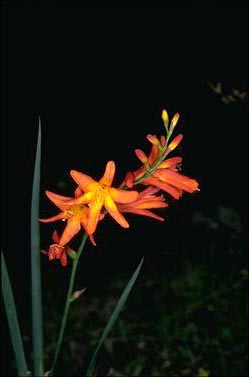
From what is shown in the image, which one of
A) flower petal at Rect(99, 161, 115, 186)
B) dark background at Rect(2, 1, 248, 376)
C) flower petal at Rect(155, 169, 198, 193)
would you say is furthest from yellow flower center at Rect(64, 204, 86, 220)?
dark background at Rect(2, 1, 248, 376)

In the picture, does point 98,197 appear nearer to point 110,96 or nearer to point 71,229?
point 71,229

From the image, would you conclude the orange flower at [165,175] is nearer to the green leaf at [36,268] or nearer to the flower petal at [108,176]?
the flower petal at [108,176]

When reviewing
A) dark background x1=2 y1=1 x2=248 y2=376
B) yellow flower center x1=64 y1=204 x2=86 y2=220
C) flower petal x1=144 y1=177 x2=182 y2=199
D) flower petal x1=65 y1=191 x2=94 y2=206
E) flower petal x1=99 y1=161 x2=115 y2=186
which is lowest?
yellow flower center x1=64 y1=204 x2=86 y2=220

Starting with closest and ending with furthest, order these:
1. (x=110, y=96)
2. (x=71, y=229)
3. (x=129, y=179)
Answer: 1. (x=129, y=179)
2. (x=71, y=229)
3. (x=110, y=96)

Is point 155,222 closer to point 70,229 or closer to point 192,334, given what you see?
point 192,334

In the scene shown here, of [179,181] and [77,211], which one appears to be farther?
[77,211]

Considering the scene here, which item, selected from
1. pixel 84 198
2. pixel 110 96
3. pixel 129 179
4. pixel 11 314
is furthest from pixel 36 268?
pixel 110 96

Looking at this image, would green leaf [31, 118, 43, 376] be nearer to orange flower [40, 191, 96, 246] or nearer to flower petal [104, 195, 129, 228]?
orange flower [40, 191, 96, 246]
